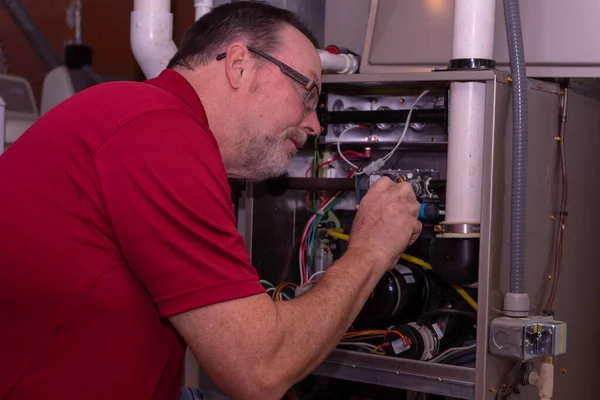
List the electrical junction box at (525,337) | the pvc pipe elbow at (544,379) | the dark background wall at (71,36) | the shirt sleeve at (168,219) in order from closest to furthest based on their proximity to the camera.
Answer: the shirt sleeve at (168,219) → the electrical junction box at (525,337) → the pvc pipe elbow at (544,379) → the dark background wall at (71,36)

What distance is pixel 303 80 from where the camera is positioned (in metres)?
1.30

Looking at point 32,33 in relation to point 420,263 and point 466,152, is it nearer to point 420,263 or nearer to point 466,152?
point 420,263

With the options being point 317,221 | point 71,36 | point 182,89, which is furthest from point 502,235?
point 71,36

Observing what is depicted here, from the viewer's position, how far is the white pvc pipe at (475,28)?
4.73 feet

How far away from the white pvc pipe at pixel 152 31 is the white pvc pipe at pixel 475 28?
762mm

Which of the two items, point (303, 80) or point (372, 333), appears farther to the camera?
point (372, 333)

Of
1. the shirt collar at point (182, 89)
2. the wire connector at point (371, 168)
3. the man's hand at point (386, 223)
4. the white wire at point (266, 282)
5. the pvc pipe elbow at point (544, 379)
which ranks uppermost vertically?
the shirt collar at point (182, 89)

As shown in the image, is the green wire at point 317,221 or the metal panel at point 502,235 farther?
the green wire at point 317,221

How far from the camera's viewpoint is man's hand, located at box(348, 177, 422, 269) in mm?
1271

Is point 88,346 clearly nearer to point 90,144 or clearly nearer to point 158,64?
point 90,144

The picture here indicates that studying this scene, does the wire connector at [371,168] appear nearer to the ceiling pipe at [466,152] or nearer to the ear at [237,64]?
the ceiling pipe at [466,152]

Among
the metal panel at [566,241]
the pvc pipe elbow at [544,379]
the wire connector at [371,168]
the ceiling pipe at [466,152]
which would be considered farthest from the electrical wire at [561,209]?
the wire connector at [371,168]

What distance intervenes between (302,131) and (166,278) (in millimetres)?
479

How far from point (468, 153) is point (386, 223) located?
22 centimetres
